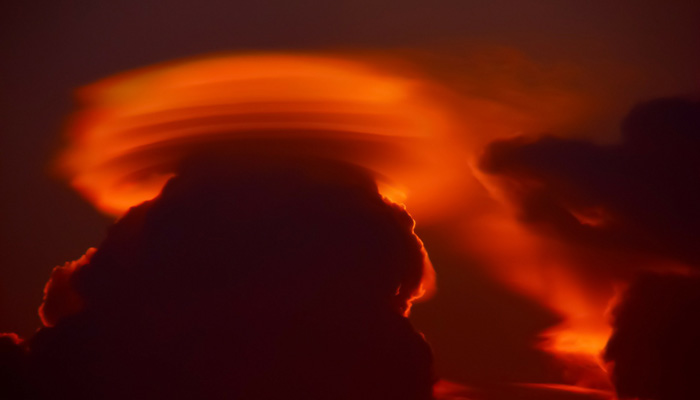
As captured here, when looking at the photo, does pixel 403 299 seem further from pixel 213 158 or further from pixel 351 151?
pixel 213 158

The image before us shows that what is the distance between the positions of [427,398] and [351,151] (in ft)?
6.55

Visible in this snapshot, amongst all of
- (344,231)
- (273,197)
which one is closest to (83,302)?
(273,197)

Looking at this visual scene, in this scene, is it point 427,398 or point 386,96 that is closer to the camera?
point 427,398

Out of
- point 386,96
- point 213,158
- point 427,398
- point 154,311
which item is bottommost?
point 427,398

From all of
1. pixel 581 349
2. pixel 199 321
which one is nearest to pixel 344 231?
pixel 199 321

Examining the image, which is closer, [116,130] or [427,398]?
[427,398]

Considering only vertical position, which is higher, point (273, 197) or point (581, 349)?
point (273, 197)

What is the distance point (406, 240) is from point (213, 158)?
1689 millimetres

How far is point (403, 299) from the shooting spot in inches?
189

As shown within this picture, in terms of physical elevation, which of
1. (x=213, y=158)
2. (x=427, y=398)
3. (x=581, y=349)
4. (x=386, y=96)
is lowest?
(x=427, y=398)

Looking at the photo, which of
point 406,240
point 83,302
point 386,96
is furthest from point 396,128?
point 83,302

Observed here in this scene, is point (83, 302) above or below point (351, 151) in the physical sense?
below

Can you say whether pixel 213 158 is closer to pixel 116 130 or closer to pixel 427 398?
pixel 116 130

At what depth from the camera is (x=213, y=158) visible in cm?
485
